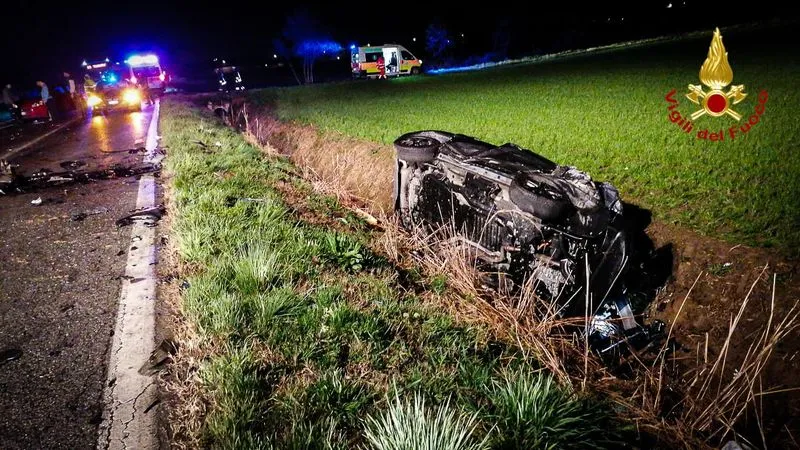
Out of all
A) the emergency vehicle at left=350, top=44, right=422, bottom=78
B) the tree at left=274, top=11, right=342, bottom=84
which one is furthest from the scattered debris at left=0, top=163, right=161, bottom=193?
the tree at left=274, top=11, right=342, bottom=84

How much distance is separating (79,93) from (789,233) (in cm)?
2416

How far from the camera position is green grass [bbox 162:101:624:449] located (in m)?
1.93

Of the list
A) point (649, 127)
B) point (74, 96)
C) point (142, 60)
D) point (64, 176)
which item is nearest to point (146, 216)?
point (64, 176)

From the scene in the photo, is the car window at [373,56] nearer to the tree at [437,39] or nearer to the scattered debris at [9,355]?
the tree at [437,39]

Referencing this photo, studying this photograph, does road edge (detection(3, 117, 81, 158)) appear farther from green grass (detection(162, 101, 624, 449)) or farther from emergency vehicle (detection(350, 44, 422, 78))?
emergency vehicle (detection(350, 44, 422, 78))

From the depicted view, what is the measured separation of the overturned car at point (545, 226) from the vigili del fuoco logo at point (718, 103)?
13.6 ft

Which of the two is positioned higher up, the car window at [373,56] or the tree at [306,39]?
the tree at [306,39]

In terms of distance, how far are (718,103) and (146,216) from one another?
10225 millimetres

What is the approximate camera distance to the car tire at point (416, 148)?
467cm

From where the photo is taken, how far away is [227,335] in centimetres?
249

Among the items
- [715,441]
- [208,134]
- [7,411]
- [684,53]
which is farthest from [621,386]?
[684,53]

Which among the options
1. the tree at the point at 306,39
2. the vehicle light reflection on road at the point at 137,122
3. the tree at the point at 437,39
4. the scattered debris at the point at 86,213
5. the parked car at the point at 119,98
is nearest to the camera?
the scattered debris at the point at 86,213

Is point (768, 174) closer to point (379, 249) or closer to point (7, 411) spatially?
point (379, 249)

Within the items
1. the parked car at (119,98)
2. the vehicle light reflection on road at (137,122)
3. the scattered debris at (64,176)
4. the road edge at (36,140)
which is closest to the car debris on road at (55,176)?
the scattered debris at (64,176)
